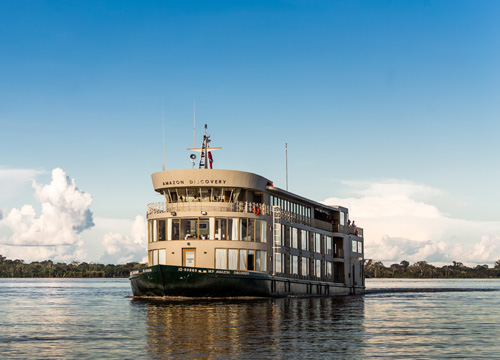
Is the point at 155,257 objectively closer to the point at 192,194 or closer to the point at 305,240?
the point at 192,194

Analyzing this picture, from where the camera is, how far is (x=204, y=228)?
5484 centimetres

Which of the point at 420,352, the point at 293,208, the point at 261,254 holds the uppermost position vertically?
the point at 293,208

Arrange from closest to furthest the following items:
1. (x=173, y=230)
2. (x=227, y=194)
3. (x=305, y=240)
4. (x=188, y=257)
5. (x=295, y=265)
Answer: (x=188, y=257) → (x=173, y=230) → (x=227, y=194) → (x=295, y=265) → (x=305, y=240)

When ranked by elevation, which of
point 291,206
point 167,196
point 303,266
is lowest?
point 303,266

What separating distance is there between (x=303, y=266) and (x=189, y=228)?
626 inches

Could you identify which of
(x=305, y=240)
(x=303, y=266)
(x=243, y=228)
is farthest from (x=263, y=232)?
(x=305, y=240)

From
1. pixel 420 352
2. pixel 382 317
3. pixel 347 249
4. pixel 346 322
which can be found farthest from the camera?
pixel 347 249

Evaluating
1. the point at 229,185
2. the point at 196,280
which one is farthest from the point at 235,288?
the point at 229,185

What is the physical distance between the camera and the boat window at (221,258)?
2132 inches

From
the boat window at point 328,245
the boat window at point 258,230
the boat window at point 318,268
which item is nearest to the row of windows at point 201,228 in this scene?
the boat window at point 258,230

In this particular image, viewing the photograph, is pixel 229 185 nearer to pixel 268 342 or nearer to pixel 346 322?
pixel 346 322

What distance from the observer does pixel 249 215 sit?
2194 inches

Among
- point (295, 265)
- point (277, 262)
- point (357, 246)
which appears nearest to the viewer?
point (277, 262)

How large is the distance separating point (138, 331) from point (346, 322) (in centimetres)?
1137
